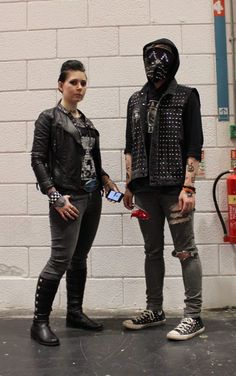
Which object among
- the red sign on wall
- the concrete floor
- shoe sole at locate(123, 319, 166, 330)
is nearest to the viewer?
the concrete floor

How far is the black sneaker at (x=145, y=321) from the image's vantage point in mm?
2986

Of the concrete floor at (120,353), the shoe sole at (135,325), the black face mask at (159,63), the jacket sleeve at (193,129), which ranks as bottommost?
the concrete floor at (120,353)

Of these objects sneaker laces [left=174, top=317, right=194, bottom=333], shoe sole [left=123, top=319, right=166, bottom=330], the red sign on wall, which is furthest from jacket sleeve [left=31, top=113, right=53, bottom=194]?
the red sign on wall

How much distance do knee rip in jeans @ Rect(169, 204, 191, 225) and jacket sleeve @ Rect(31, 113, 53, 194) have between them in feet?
2.39

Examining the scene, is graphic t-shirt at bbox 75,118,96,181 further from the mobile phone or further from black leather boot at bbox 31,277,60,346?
black leather boot at bbox 31,277,60,346

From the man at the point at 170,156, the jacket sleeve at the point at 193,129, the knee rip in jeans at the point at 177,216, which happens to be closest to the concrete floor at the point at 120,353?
the man at the point at 170,156

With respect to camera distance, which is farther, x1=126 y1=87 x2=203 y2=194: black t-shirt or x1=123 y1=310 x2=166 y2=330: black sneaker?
x1=123 y1=310 x2=166 y2=330: black sneaker

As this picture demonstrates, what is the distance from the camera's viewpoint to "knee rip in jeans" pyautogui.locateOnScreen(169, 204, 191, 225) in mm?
2736

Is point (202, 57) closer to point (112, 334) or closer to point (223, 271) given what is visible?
point (223, 271)

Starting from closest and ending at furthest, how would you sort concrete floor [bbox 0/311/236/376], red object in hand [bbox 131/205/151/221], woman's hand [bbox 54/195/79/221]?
1. concrete floor [bbox 0/311/236/376]
2. woman's hand [bbox 54/195/79/221]
3. red object in hand [bbox 131/205/151/221]

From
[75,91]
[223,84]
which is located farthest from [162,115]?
[223,84]

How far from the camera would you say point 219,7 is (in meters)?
3.37

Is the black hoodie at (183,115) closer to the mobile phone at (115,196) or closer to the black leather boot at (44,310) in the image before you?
the mobile phone at (115,196)

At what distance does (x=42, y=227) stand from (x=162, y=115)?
4.31 feet
